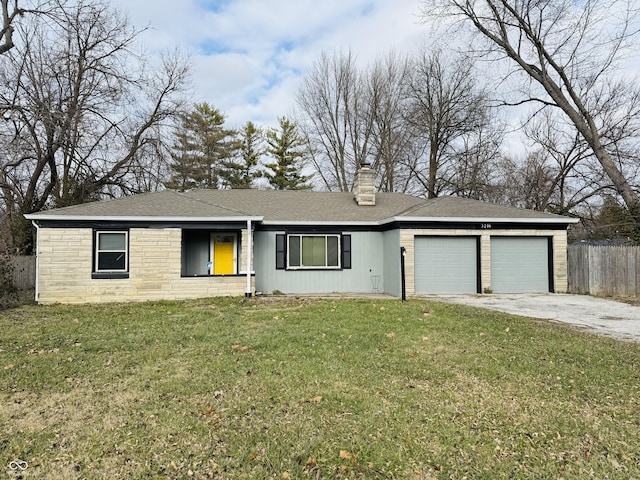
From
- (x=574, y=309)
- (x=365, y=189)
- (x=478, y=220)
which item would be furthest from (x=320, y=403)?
(x=365, y=189)

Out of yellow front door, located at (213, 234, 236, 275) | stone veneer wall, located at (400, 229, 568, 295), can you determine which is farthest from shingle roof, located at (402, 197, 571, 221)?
yellow front door, located at (213, 234, 236, 275)

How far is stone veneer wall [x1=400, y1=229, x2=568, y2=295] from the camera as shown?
40.9ft

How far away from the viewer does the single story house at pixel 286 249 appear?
11.3 meters

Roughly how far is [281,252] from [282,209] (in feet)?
5.94

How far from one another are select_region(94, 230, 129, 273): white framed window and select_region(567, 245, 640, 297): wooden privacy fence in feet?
46.8

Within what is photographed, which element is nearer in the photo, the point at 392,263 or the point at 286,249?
the point at 392,263

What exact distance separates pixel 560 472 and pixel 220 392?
307 centimetres

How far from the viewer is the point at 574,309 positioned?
977cm

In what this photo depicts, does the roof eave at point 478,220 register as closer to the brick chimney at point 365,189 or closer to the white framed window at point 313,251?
the white framed window at point 313,251

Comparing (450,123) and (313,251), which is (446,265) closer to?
(313,251)

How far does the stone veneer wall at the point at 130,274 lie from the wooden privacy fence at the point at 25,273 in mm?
6200

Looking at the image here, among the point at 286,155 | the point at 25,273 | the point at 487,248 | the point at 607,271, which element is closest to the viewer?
the point at 607,271

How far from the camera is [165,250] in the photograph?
11.6m

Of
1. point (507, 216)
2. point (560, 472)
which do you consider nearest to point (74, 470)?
point (560, 472)
